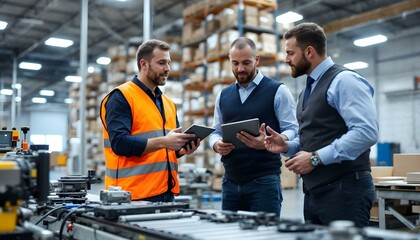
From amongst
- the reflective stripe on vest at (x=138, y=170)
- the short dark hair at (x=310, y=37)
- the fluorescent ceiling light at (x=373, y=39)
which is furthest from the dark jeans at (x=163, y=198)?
the fluorescent ceiling light at (x=373, y=39)

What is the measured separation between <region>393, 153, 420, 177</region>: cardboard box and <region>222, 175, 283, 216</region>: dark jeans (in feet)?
11.9

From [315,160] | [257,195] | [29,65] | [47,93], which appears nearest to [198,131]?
[257,195]

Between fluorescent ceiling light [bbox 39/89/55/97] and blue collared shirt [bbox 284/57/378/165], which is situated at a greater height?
fluorescent ceiling light [bbox 39/89/55/97]

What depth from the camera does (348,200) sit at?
2342 mm

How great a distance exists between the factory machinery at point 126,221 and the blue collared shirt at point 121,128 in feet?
1.22

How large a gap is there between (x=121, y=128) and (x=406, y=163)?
15.3 feet

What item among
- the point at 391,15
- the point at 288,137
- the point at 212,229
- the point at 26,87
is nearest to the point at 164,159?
the point at 288,137

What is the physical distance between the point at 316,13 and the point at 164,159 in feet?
44.9

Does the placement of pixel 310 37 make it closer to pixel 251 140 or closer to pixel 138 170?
pixel 251 140

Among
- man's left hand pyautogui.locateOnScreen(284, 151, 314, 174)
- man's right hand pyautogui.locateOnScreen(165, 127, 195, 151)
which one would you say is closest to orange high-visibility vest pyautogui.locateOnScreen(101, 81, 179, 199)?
man's right hand pyautogui.locateOnScreen(165, 127, 195, 151)

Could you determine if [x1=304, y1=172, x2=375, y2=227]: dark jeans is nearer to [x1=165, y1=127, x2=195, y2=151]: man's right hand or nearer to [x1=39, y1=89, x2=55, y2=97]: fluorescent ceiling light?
[x1=165, y1=127, x2=195, y2=151]: man's right hand

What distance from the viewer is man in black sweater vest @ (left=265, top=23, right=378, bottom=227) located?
2.31 meters

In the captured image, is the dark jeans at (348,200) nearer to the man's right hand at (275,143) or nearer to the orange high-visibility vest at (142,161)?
the man's right hand at (275,143)

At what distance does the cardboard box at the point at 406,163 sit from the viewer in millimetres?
5873
